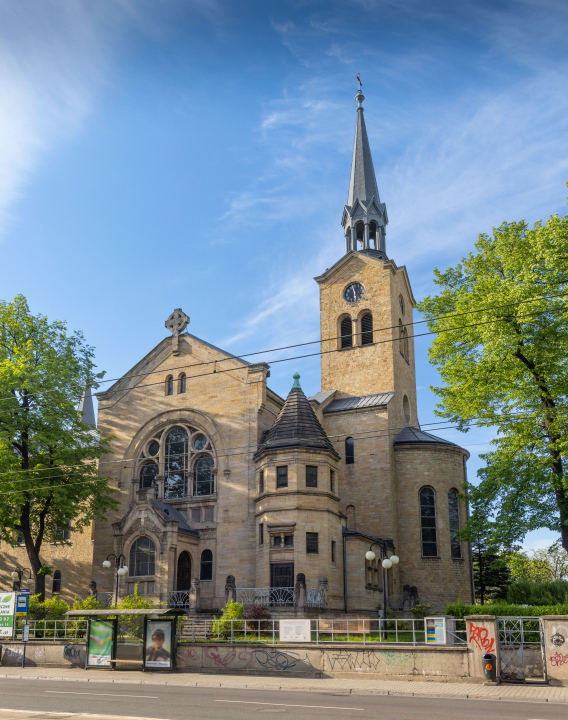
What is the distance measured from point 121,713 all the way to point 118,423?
27283 millimetres

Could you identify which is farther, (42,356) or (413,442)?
(413,442)

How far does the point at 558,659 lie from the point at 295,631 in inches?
319

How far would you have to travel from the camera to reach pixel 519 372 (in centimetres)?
2530

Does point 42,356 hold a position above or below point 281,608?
above

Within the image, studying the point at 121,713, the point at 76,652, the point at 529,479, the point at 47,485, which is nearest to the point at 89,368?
the point at 47,485

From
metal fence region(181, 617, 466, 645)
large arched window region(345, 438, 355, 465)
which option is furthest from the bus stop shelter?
large arched window region(345, 438, 355, 465)

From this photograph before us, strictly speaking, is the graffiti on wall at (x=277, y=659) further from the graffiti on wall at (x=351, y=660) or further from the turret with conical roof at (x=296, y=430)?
the turret with conical roof at (x=296, y=430)

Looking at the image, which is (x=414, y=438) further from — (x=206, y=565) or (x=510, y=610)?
(x=510, y=610)

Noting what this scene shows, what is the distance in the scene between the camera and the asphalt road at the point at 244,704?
1370 centimetres

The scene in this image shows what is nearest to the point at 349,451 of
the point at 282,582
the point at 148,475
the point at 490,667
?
the point at 282,582

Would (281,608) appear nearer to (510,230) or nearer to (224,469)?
(224,469)

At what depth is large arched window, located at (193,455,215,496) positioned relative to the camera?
36.6 metres

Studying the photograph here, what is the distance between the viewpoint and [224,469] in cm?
3578

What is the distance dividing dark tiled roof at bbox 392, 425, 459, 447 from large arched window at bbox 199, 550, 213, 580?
1175cm
